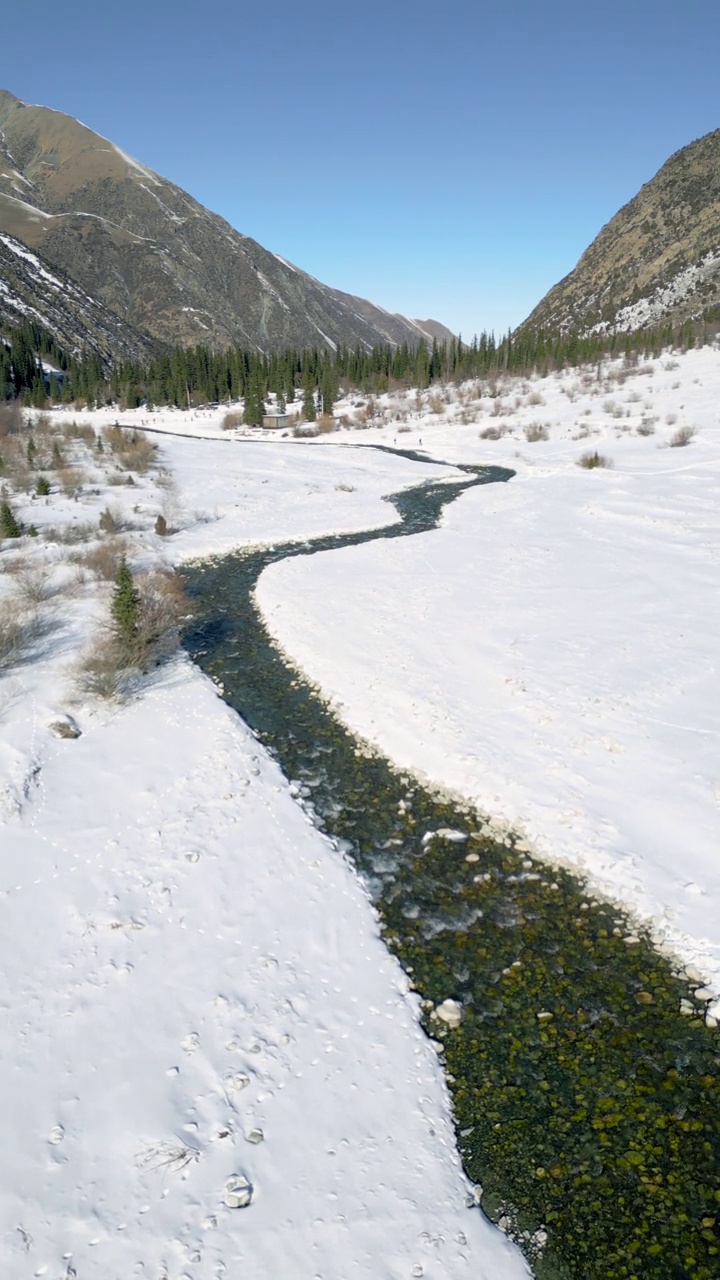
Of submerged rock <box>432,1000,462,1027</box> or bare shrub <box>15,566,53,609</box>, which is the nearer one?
submerged rock <box>432,1000,462,1027</box>

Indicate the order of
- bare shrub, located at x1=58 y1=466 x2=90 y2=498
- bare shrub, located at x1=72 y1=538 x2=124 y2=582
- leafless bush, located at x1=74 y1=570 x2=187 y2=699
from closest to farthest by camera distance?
leafless bush, located at x1=74 y1=570 x2=187 y2=699
bare shrub, located at x1=72 y1=538 x2=124 y2=582
bare shrub, located at x1=58 y1=466 x2=90 y2=498

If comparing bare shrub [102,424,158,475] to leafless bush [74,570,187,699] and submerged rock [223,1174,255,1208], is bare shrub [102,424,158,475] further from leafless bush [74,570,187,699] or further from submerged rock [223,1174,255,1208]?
submerged rock [223,1174,255,1208]

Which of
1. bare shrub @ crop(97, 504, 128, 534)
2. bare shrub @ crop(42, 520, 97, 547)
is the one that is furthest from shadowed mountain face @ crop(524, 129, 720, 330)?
bare shrub @ crop(42, 520, 97, 547)

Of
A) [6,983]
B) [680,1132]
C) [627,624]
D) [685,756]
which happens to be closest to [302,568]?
[627,624]

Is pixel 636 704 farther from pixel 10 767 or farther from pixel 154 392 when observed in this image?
pixel 154 392

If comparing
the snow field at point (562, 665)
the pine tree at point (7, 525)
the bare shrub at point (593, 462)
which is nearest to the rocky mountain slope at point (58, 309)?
the pine tree at point (7, 525)

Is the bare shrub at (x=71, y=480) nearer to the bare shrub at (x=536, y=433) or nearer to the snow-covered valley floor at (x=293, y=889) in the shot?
the snow-covered valley floor at (x=293, y=889)
